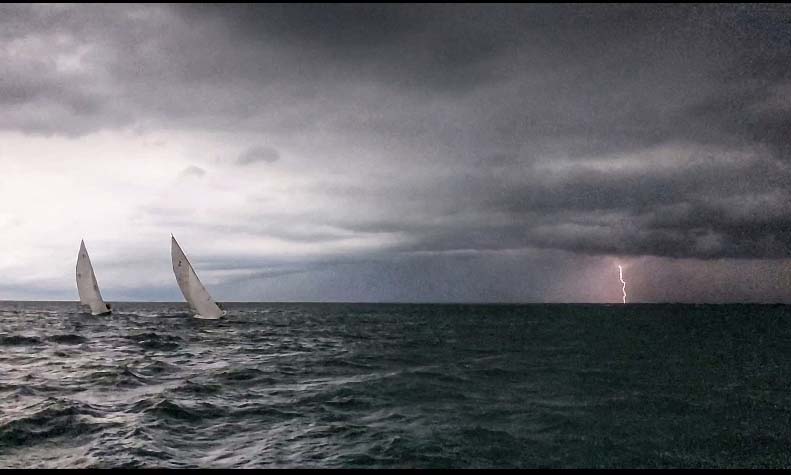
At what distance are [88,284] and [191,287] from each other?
78.3ft

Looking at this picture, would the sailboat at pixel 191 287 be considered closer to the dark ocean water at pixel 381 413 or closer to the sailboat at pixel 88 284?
the sailboat at pixel 88 284

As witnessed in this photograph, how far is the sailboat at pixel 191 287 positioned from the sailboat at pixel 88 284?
1706cm

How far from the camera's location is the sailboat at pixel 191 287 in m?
57.1

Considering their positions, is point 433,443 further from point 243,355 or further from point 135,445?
point 243,355

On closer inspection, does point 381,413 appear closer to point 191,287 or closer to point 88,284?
point 191,287

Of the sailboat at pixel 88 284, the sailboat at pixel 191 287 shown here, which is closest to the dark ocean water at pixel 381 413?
the sailboat at pixel 191 287

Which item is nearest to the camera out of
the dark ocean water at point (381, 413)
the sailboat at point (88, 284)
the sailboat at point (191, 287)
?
the dark ocean water at point (381, 413)

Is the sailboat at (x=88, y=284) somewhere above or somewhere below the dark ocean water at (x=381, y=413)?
above

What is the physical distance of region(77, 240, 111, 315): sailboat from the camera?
67.1m

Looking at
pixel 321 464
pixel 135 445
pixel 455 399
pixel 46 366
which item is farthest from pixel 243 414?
pixel 46 366

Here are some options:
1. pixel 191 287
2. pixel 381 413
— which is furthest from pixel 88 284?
pixel 381 413

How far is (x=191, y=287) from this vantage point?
60594mm

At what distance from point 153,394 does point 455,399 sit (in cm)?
1149

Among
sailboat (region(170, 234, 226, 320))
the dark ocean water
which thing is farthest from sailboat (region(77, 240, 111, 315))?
the dark ocean water
